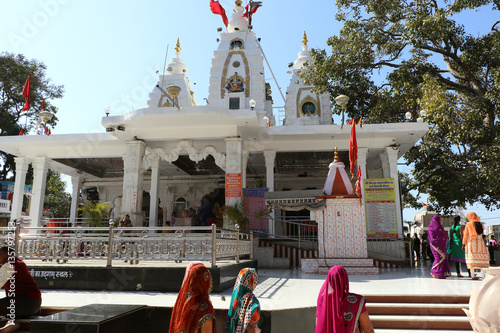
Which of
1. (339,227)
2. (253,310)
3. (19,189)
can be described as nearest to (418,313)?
(253,310)

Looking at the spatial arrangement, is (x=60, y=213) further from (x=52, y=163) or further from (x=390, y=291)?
(x=390, y=291)

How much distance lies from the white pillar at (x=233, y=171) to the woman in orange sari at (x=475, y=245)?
6.34 meters

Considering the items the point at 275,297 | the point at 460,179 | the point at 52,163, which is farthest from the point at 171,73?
the point at 275,297

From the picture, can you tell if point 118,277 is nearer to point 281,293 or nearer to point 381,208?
point 281,293

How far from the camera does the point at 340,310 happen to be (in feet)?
9.71

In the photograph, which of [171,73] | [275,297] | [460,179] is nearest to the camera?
[275,297]

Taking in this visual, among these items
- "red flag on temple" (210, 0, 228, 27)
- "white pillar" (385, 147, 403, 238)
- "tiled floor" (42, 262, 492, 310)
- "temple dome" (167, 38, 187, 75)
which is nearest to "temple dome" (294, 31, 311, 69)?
"red flag on temple" (210, 0, 228, 27)

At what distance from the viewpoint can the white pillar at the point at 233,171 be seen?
11.7m

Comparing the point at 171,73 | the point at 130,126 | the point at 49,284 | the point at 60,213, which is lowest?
the point at 49,284

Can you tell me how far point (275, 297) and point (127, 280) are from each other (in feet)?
8.82

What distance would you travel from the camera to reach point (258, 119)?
11.6 m

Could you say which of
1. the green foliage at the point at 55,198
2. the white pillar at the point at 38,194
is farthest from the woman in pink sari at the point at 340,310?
the green foliage at the point at 55,198

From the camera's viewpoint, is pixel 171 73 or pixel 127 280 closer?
pixel 127 280

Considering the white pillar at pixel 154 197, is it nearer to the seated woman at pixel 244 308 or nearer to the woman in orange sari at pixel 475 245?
the woman in orange sari at pixel 475 245
